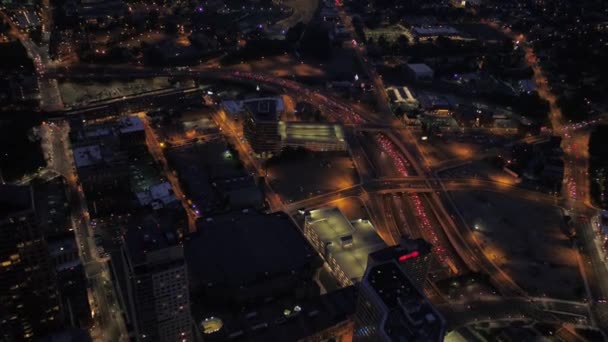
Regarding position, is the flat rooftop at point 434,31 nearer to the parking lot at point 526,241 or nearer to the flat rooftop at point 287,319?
the parking lot at point 526,241

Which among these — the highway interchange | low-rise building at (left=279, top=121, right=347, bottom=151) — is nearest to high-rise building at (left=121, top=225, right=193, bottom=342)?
the highway interchange

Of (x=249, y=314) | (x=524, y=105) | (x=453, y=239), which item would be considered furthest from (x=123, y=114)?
(x=524, y=105)

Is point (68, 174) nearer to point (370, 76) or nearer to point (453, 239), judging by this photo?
point (453, 239)

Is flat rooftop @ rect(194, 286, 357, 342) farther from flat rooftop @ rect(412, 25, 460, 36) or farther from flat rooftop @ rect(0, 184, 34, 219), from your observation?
flat rooftop @ rect(412, 25, 460, 36)

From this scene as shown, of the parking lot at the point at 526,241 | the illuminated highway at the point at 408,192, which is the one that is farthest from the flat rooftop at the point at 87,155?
the parking lot at the point at 526,241

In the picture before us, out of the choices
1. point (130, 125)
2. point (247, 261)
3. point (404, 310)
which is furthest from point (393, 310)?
point (130, 125)
